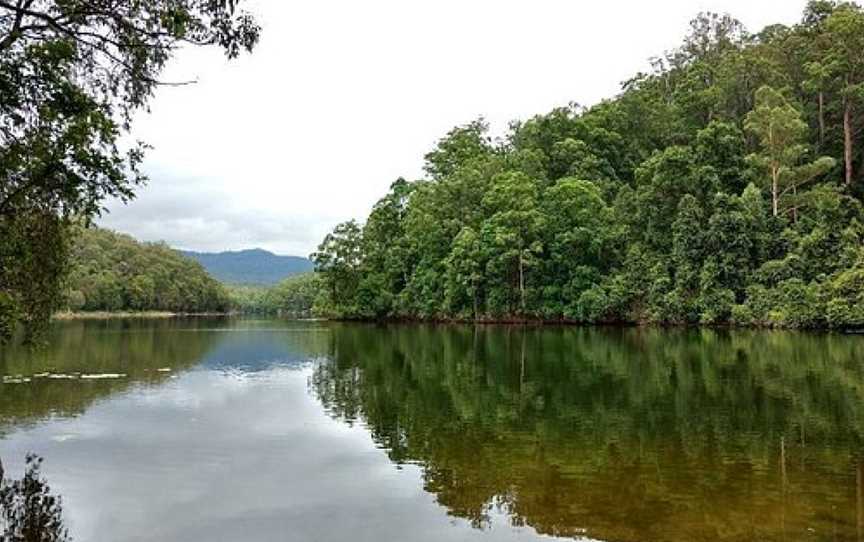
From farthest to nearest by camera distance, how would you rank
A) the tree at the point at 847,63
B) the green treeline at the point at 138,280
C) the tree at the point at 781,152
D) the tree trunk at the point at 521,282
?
the green treeline at the point at 138,280, the tree trunk at the point at 521,282, the tree at the point at 847,63, the tree at the point at 781,152

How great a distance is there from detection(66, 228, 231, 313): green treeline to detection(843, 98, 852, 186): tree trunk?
110 metres

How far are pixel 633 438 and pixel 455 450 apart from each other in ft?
12.4

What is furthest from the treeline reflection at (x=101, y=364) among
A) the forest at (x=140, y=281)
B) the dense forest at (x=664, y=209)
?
the forest at (x=140, y=281)

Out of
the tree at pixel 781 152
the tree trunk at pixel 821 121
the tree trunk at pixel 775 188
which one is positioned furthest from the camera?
the tree trunk at pixel 821 121

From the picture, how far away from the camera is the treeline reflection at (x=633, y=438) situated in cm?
990

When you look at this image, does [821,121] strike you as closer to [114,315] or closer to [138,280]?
[114,315]

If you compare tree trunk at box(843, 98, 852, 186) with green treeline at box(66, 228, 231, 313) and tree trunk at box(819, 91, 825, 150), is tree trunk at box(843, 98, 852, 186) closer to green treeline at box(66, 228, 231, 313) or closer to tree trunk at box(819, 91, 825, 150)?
tree trunk at box(819, 91, 825, 150)

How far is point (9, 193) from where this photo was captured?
38.3 ft

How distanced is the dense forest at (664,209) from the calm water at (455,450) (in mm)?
31538

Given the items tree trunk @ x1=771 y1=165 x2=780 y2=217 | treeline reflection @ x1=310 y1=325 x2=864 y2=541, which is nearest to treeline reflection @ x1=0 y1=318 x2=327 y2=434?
treeline reflection @ x1=310 y1=325 x2=864 y2=541

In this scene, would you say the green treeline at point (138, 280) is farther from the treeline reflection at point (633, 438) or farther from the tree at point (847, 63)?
the treeline reflection at point (633, 438)

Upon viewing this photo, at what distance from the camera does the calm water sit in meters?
9.82

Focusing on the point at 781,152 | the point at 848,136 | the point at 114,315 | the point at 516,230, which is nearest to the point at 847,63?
the point at 848,136

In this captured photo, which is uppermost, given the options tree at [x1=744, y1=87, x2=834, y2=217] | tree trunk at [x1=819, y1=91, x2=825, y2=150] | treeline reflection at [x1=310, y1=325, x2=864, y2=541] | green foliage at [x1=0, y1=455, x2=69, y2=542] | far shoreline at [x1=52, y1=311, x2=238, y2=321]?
tree trunk at [x1=819, y1=91, x2=825, y2=150]
